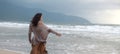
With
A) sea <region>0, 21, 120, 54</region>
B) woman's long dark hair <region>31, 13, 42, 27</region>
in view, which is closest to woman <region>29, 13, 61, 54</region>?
woman's long dark hair <region>31, 13, 42, 27</region>

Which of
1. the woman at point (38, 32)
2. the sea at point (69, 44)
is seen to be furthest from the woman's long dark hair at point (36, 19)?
the sea at point (69, 44)

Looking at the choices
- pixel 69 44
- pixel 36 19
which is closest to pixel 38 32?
pixel 36 19

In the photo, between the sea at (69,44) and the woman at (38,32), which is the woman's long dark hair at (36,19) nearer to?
the woman at (38,32)

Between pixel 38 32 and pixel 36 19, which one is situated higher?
pixel 36 19

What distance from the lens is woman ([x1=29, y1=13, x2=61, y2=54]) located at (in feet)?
22.3

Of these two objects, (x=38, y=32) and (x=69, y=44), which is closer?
(x=38, y=32)

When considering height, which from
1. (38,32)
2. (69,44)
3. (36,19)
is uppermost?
(36,19)

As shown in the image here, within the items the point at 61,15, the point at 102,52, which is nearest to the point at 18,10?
the point at 61,15

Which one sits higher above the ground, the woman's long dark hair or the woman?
the woman's long dark hair

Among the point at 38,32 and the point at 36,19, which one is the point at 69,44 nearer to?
the point at 38,32

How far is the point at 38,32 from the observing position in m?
6.86

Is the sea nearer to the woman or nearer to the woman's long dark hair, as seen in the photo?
the woman

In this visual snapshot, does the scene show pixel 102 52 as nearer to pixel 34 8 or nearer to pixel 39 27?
pixel 39 27

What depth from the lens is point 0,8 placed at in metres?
189
